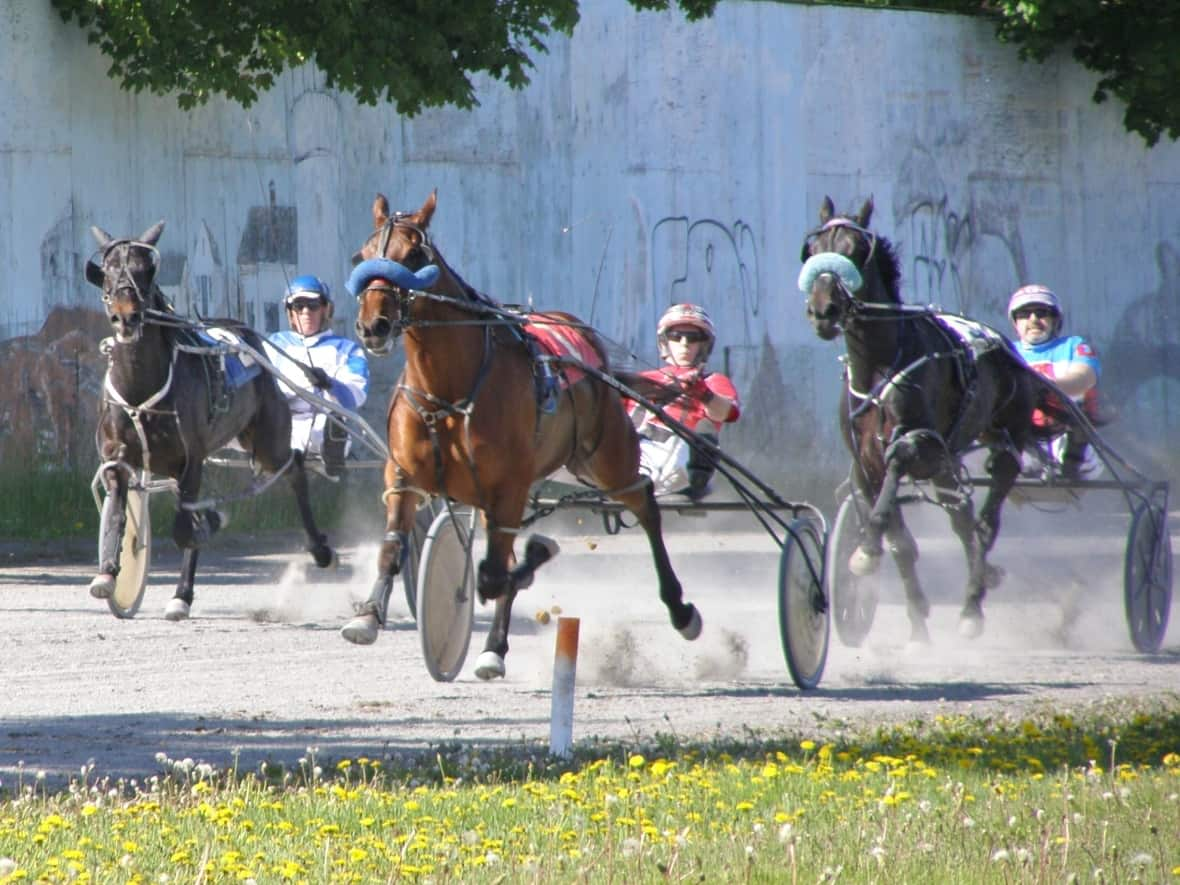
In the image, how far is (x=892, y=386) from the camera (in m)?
10.9

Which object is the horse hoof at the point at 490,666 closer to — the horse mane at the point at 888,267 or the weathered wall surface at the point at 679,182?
the horse mane at the point at 888,267

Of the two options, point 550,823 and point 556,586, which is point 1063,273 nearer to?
point 556,586

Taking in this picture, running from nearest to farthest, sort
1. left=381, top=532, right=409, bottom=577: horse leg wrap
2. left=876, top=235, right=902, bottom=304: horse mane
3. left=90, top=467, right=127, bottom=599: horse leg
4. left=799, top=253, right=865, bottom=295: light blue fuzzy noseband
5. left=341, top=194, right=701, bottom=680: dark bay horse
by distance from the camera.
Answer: left=341, top=194, right=701, bottom=680: dark bay horse
left=381, top=532, right=409, bottom=577: horse leg wrap
left=799, top=253, right=865, bottom=295: light blue fuzzy noseband
left=876, top=235, right=902, bottom=304: horse mane
left=90, top=467, right=127, bottom=599: horse leg

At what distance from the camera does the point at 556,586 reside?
14492 mm

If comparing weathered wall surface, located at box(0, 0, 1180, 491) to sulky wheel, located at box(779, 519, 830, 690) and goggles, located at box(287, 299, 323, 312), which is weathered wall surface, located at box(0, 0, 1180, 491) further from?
sulky wheel, located at box(779, 519, 830, 690)

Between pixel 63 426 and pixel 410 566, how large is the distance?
734 cm

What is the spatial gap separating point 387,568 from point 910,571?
12.8ft

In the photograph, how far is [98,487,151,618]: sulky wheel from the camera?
40.0 ft

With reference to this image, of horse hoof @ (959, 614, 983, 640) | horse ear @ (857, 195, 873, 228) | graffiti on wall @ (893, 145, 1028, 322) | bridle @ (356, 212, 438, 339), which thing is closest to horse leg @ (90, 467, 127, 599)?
bridle @ (356, 212, 438, 339)

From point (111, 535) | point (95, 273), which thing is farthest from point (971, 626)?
point (95, 273)

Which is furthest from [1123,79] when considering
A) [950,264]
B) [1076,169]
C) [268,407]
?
[268,407]

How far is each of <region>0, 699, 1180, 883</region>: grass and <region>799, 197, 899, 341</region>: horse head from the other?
3.10 m

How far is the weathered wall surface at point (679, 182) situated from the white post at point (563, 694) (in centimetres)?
1212

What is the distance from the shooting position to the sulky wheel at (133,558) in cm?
1220
